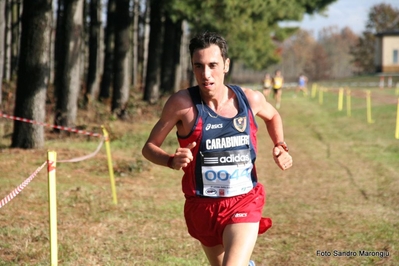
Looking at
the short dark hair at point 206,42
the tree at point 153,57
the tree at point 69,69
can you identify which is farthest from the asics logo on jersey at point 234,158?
the tree at point 153,57

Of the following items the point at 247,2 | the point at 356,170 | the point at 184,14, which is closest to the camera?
the point at 356,170

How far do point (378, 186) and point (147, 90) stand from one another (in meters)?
16.1

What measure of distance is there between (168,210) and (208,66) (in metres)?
5.35

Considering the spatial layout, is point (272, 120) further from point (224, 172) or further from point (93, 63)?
point (93, 63)

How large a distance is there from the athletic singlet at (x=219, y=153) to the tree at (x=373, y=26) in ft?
336

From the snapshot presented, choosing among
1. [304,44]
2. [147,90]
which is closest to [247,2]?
[147,90]

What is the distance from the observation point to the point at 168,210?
954cm

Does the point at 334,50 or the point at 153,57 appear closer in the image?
the point at 153,57

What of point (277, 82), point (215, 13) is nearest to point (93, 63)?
point (215, 13)

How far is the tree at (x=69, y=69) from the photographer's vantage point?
1619cm

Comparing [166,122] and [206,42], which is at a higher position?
[206,42]

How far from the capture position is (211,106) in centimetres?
462

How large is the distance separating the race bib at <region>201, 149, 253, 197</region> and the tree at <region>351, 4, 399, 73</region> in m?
102

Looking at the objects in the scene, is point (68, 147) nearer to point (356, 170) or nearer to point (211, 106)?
point (356, 170)
